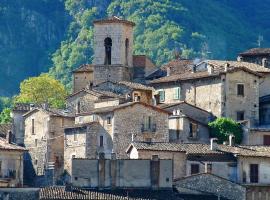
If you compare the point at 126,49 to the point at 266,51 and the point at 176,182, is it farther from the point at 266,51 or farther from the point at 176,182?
the point at 176,182

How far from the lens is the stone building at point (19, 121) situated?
A: 126625mm

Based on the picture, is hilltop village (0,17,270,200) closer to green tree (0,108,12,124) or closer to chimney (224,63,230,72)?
chimney (224,63,230,72)

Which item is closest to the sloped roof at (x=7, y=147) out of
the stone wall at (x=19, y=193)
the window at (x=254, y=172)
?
the stone wall at (x=19, y=193)

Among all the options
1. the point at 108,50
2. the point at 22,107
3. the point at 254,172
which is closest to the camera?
the point at 254,172

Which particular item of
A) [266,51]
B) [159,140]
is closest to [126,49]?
[266,51]

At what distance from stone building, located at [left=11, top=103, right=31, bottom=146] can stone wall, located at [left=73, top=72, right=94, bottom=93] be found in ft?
18.1

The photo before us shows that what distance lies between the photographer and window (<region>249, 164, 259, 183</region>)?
111125 millimetres

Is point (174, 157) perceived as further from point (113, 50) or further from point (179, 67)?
point (113, 50)

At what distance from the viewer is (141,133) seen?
381 ft

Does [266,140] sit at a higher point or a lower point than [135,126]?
lower

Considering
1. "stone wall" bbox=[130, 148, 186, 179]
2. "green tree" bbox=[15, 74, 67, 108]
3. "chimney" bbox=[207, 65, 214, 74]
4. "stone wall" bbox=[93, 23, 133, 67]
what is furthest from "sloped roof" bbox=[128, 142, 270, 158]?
"green tree" bbox=[15, 74, 67, 108]

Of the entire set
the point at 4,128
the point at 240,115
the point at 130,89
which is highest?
the point at 130,89

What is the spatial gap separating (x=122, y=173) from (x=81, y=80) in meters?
32.0

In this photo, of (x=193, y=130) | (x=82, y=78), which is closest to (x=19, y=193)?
(x=193, y=130)
